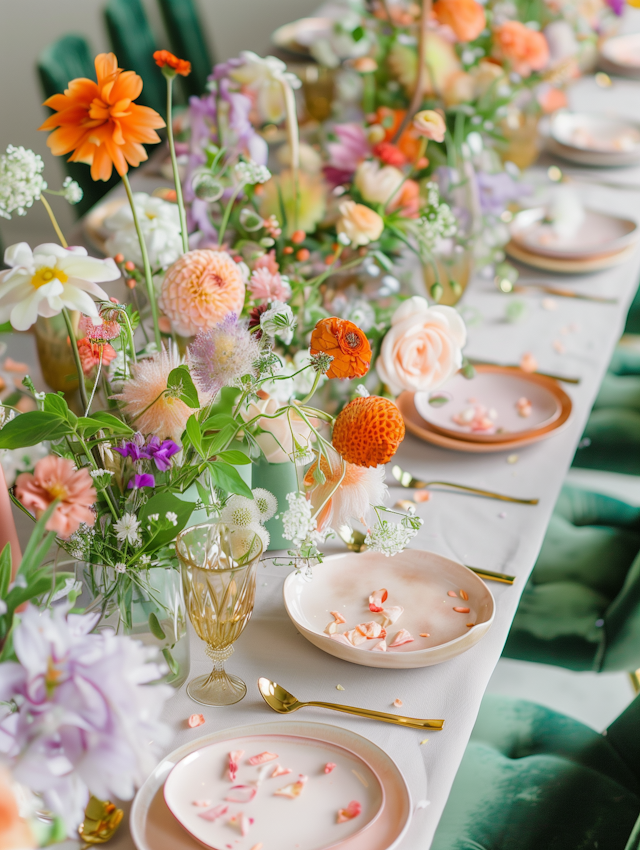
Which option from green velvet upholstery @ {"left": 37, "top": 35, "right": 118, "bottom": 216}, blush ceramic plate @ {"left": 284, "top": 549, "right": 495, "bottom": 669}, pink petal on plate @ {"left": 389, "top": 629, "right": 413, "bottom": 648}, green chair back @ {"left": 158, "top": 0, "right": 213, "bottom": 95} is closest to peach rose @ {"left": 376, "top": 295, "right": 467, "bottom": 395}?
blush ceramic plate @ {"left": 284, "top": 549, "right": 495, "bottom": 669}

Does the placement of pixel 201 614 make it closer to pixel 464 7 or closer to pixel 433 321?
pixel 433 321

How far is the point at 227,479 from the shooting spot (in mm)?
787

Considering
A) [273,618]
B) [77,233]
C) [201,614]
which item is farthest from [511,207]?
[201,614]

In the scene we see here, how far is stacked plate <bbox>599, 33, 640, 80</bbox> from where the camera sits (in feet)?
9.73

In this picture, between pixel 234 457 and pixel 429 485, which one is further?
pixel 429 485

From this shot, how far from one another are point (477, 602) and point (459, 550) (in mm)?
131

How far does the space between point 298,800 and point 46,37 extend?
166 inches

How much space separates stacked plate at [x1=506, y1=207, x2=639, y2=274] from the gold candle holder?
128 centimetres

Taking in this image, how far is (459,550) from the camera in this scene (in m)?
1.13

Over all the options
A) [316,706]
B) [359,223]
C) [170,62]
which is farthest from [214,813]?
[359,223]

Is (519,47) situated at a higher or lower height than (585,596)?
higher

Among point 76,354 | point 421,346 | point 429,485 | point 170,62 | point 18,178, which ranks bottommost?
point 429,485

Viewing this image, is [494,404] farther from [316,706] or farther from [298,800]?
[298,800]

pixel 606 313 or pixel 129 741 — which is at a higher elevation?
pixel 129 741
